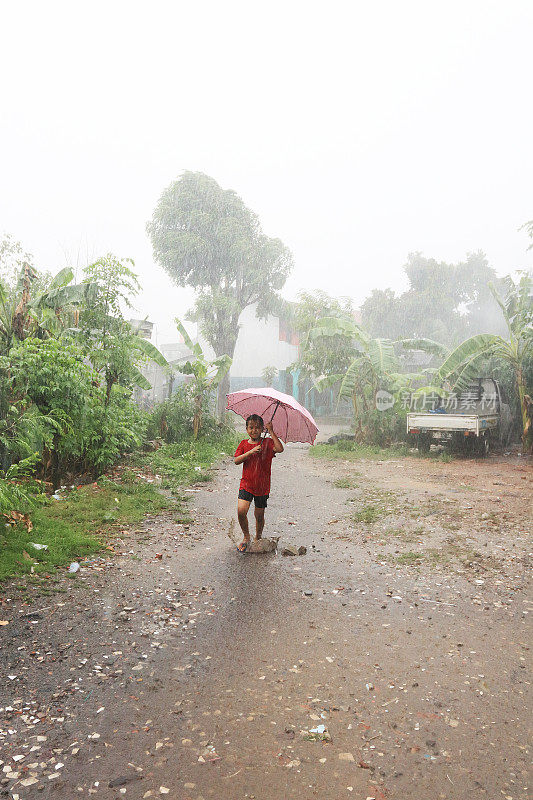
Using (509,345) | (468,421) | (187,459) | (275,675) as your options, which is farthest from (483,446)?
(275,675)

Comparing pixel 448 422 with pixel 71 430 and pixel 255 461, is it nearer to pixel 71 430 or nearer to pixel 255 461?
pixel 255 461

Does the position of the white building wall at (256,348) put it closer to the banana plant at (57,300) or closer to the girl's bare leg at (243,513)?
the banana plant at (57,300)

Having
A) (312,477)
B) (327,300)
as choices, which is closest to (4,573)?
(312,477)

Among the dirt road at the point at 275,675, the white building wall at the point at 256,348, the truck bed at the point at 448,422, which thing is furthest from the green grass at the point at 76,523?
the white building wall at the point at 256,348

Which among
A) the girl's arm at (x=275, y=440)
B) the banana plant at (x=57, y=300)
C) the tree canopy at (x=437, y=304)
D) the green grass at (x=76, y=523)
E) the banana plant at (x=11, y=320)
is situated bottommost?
the green grass at (x=76, y=523)

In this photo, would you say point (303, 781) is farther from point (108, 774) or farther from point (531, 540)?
point (531, 540)

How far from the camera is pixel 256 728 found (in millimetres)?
2758

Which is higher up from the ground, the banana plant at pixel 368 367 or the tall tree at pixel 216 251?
the tall tree at pixel 216 251

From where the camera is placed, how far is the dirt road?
2.44 meters

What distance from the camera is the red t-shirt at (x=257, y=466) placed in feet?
18.2

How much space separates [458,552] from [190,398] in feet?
31.2

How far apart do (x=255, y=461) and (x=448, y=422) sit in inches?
356

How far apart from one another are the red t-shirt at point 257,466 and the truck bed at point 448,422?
887cm

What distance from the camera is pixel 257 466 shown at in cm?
558
